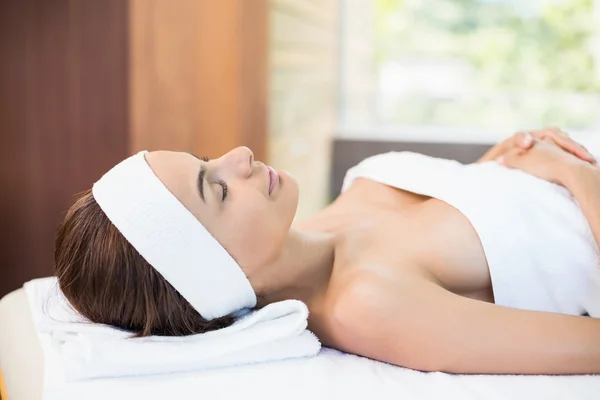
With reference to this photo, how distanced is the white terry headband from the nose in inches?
5.7

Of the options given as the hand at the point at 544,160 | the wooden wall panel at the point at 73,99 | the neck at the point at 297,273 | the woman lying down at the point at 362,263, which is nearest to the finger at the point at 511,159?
the hand at the point at 544,160

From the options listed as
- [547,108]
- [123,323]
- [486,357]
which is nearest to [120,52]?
[123,323]

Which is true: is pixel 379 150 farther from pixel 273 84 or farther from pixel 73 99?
pixel 73 99

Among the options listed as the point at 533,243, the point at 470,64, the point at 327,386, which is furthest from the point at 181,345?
the point at 470,64

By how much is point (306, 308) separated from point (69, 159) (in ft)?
3.96

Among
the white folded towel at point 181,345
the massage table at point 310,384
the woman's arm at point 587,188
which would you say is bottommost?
the massage table at point 310,384

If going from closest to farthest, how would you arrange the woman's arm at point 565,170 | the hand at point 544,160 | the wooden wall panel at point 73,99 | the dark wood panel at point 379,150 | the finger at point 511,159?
1. the woman's arm at point 565,170
2. the hand at point 544,160
3. the finger at point 511,159
4. the wooden wall panel at point 73,99
5. the dark wood panel at point 379,150

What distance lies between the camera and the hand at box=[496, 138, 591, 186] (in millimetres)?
1667

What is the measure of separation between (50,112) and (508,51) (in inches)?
101

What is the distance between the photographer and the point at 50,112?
7.57ft

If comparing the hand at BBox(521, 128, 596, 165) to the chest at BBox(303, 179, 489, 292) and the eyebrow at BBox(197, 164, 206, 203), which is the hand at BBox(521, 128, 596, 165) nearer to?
the chest at BBox(303, 179, 489, 292)

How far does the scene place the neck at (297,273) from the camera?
1.48 meters

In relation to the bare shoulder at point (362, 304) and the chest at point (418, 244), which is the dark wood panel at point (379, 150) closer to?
the chest at point (418, 244)

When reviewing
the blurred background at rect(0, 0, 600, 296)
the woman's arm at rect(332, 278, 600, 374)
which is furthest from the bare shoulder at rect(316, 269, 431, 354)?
the blurred background at rect(0, 0, 600, 296)
